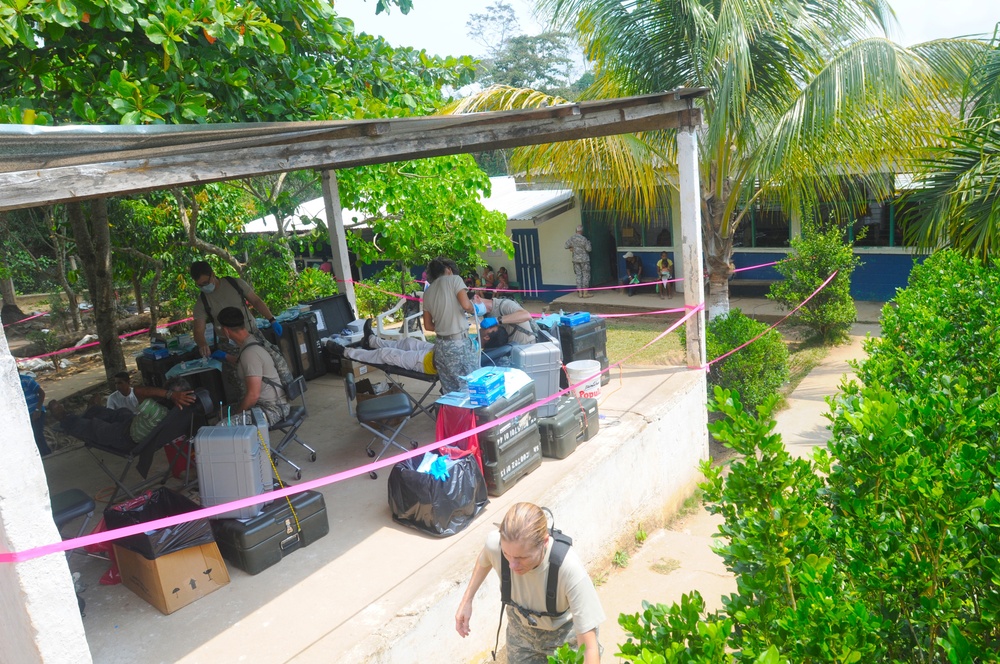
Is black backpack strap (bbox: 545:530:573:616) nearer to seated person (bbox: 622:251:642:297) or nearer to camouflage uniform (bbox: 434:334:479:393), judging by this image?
camouflage uniform (bbox: 434:334:479:393)

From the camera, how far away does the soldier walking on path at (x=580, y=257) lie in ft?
53.5

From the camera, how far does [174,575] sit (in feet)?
13.9

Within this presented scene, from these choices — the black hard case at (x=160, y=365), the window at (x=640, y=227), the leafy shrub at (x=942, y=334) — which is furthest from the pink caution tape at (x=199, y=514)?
the window at (x=640, y=227)

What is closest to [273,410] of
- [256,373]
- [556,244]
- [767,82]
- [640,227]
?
[256,373]

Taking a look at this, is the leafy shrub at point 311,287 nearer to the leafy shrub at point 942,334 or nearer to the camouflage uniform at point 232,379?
the camouflage uniform at point 232,379

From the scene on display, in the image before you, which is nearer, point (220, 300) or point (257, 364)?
point (257, 364)

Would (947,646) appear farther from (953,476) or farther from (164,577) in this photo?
(164,577)

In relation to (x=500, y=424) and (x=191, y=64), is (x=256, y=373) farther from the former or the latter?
(x=191, y=64)

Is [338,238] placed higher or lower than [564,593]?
higher

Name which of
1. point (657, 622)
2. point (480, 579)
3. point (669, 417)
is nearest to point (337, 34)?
point (669, 417)

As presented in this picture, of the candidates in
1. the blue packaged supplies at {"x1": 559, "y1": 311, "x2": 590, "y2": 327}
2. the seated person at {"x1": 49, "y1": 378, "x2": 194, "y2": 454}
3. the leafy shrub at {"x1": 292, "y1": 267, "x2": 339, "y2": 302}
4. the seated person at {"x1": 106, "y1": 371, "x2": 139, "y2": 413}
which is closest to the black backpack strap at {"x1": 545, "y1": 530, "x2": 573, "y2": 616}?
the seated person at {"x1": 49, "y1": 378, "x2": 194, "y2": 454}

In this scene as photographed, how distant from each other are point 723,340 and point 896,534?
21.4 feet

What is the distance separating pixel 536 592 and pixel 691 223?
4.94 m

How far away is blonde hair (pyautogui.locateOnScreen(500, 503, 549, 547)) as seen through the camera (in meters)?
3.03
